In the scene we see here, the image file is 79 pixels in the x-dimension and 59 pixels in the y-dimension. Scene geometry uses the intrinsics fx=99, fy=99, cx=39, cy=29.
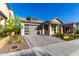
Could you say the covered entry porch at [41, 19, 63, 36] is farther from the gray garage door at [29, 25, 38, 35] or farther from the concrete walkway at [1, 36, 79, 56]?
the concrete walkway at [1, 36, 79, 56]

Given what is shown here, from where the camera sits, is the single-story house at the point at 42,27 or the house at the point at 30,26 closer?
the house at the point at 30,26

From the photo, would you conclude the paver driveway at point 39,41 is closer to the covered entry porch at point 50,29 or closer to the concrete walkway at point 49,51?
the concrete walkway at point 49,51

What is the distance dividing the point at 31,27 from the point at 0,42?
24.5ft

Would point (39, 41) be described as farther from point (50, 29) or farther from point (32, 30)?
point (50, 29)

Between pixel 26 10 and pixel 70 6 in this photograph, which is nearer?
pixel 70 6

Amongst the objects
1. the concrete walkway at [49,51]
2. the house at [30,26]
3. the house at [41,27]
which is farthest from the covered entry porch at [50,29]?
the concrete walkway at [49,51]

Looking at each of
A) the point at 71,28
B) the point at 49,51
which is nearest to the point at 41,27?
the point at 71,28

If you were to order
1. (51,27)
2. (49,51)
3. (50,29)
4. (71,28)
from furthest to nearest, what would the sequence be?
(71,28) → (51,27) → (50,29) → (49,51)

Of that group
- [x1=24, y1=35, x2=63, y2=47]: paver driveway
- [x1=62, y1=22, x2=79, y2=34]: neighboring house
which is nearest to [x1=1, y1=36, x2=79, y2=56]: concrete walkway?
[x1=24, y1=35, x2=63, y2=47]: paver driveway

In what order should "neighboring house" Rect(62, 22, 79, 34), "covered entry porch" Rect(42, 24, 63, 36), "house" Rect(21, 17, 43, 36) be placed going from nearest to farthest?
1. "house" Rect(21, 17, 43, 36)
2. "covered entry porch" Rect(42, 24, 63, 36)
3. "neighboring house" Rect(62, 22, 79, 34)

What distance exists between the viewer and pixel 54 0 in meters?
7.11

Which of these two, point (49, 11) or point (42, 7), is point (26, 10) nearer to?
point (42, 7)

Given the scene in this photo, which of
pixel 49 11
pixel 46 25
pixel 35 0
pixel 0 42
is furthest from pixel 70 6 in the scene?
pixel 0 42

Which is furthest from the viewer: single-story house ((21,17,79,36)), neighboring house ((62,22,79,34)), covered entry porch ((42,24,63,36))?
neighboring house ((62,22,79,34))
